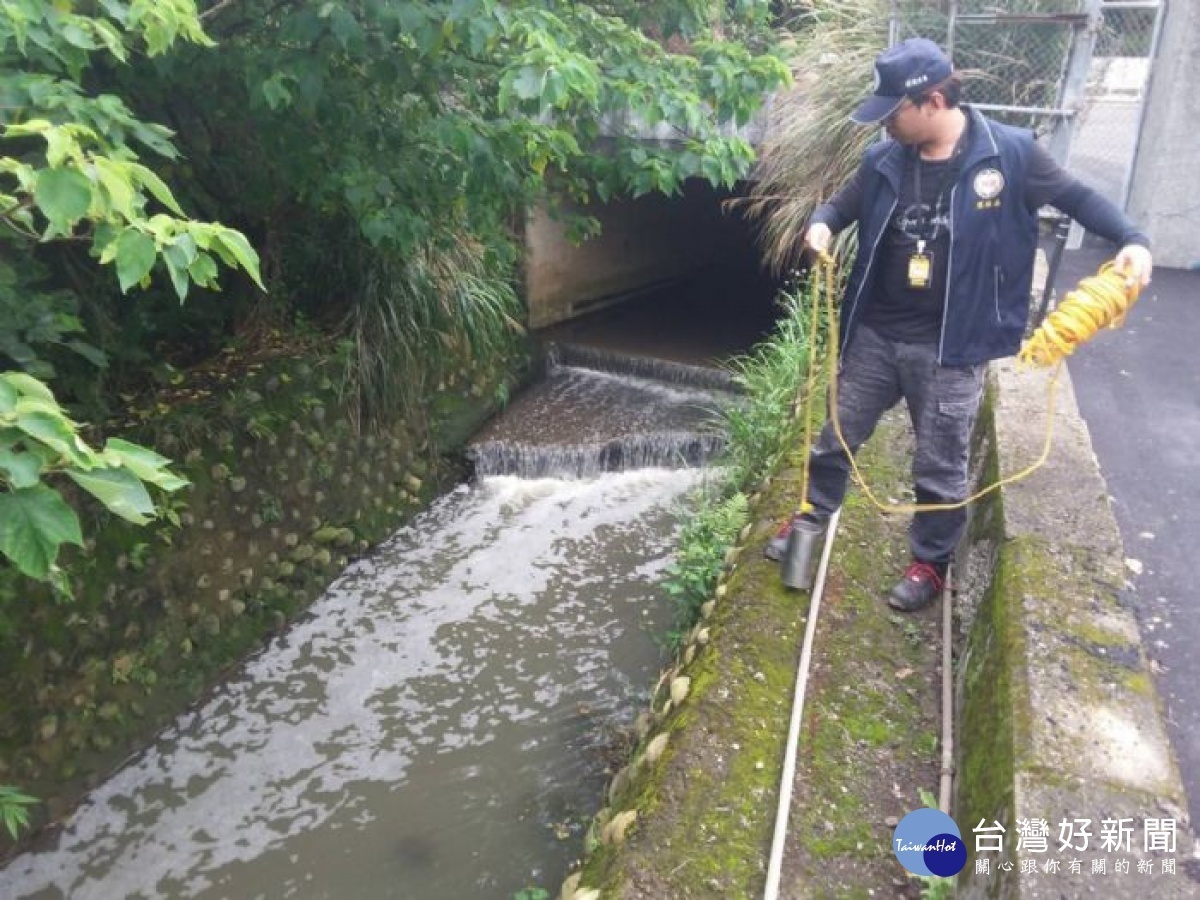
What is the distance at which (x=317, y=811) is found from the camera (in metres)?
3.90

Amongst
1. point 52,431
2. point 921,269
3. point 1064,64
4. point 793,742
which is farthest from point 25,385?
point 1064,64

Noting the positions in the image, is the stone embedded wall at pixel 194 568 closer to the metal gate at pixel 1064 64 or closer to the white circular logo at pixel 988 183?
the white circular logo at pixel 988 183

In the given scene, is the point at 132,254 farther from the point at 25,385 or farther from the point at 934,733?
the point at 934,733

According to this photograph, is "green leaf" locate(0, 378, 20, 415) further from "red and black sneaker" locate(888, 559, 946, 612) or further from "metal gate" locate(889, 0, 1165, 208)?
"metal gate" locate(889, 0, 1165, 208)

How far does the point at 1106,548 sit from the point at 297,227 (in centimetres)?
497

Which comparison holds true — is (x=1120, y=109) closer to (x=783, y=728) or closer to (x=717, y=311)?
(x=717, y=311)

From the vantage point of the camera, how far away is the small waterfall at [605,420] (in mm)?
7020

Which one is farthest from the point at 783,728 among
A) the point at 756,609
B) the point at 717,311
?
the point at 717,311

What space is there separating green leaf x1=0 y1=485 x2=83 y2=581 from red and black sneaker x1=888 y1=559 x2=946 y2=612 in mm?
2512

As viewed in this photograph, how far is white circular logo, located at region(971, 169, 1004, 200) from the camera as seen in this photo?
2525mm

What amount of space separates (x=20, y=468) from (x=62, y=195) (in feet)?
1.62

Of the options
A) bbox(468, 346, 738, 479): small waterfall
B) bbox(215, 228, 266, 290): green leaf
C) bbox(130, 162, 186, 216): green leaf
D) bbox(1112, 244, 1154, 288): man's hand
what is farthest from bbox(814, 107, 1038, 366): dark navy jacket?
bbox(468, 346, 738, 479): small waterfall

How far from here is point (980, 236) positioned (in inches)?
101

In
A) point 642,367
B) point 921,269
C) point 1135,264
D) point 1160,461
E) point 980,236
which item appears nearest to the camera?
point 1135,264
